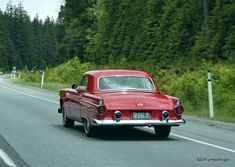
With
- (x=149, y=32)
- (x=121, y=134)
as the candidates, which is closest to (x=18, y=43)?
(x=149, y=32)

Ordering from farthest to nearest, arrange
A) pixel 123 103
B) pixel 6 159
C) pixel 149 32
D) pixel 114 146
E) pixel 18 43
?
pixel 18 43 → pixel 149 32 → pixel 123 103 → pixel 114 146 → pixel 6 159

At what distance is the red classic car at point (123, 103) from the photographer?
1231 cm

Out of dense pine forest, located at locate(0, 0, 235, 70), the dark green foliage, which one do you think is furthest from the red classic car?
the dark green foliage

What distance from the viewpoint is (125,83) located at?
1345 centimetres

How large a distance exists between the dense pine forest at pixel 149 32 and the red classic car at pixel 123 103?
20.8 m

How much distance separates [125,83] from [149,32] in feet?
172

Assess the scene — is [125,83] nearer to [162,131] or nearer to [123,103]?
[123,103]

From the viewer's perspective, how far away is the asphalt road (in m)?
9.55

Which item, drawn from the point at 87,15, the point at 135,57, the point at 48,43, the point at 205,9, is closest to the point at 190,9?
the point at 205,9

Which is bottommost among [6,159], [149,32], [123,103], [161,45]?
[6,159]

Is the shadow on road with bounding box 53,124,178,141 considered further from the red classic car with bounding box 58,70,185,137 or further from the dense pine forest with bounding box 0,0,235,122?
the dense pine forest with bounding box 0,0,235,122

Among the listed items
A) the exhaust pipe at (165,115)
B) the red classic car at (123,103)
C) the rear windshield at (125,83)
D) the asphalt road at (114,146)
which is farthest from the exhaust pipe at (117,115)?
the rear windshield at (125,83)

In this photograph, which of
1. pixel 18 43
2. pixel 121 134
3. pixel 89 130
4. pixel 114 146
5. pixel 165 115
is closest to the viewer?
pixel 114 146

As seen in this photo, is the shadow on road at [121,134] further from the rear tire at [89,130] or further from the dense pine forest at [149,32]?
the dense pine forest at [149,32]
